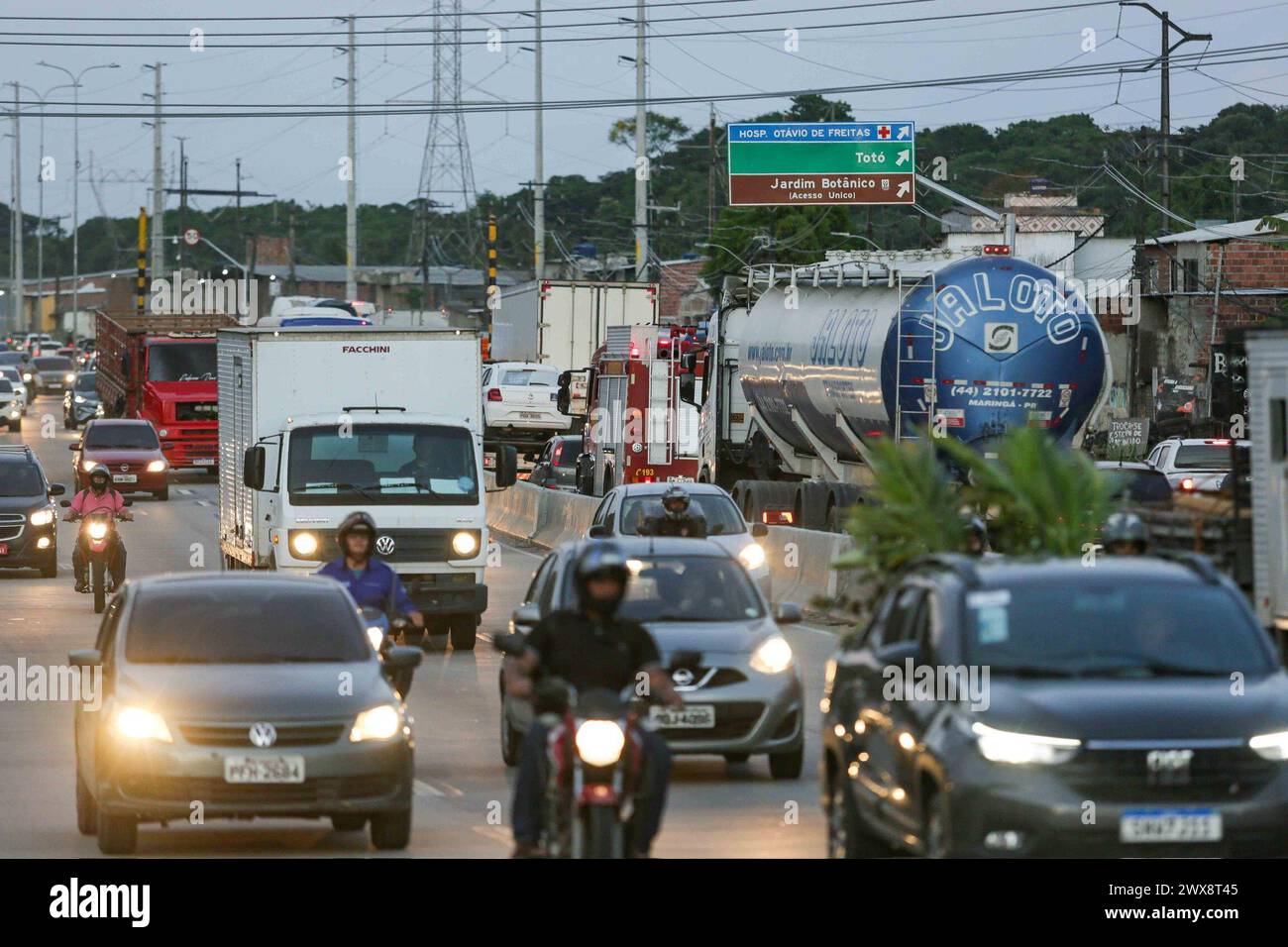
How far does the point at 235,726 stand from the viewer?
39.6 ft

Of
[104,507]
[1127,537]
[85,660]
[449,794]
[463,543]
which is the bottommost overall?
[449,794]

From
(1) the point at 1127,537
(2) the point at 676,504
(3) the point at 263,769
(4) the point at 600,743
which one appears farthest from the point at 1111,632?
(2) the point at 676,504

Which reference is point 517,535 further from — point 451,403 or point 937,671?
point 937,671

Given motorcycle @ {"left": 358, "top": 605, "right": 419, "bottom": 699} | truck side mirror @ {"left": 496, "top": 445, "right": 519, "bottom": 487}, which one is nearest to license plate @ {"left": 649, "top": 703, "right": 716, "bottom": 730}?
motorcycle @ {"left": 358, "top": 605, "right": 419, "bottom": 699}

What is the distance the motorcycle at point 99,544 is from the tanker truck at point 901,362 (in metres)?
9.28

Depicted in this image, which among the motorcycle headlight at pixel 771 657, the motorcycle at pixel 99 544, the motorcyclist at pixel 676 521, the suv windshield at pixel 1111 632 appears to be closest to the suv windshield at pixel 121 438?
the motorcycle at pixel 99 544

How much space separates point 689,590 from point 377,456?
29.7 feet

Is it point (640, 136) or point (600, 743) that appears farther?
point (640, 136)

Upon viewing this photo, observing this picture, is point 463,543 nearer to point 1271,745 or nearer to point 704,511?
point 704,511

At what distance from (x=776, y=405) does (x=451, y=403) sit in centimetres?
1106

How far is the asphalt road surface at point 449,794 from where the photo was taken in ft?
41.8

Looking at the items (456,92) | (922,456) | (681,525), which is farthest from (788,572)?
(456,92)

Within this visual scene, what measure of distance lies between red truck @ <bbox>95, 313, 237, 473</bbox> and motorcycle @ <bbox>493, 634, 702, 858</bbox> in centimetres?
4602

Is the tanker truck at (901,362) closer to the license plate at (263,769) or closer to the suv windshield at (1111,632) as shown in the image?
the license plate at (263,769)
